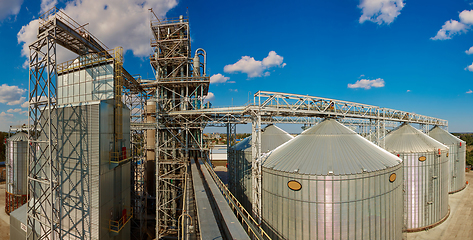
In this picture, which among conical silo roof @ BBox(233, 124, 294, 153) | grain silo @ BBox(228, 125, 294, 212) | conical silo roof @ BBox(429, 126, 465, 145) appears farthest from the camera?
conical silo roof @ BBox(429, 126, 465, 145)

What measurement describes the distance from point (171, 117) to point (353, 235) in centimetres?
1971

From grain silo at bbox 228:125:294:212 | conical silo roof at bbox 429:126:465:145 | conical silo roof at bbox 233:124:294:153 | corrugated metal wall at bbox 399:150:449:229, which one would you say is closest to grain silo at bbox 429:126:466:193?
conical silo roof at bbox 429:126:465:145

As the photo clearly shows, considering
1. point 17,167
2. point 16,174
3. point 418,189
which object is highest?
point 17,167

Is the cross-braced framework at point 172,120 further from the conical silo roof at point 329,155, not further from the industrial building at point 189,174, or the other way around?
the conical silo roof at point 329,155

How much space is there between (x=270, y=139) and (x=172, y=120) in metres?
12.4

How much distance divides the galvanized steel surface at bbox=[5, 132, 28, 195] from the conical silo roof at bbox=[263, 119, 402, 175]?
37.1m

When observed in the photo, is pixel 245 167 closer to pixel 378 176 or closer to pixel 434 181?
pixel 378 176

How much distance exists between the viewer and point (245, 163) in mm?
20641

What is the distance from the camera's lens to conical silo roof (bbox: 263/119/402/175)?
43.4 feet

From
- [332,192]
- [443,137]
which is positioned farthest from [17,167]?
[443,137]

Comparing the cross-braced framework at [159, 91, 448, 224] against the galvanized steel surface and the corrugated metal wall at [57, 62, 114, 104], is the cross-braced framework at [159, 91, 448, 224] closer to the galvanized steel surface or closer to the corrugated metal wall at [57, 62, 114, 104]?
the corrugated metal wall at [57, 62, 114, 104]

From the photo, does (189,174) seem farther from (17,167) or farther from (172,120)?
(17,167)

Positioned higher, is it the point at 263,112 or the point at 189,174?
the point at 263,112

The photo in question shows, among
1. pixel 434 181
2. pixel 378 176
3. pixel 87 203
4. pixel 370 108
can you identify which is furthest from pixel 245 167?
pixel 434 181
